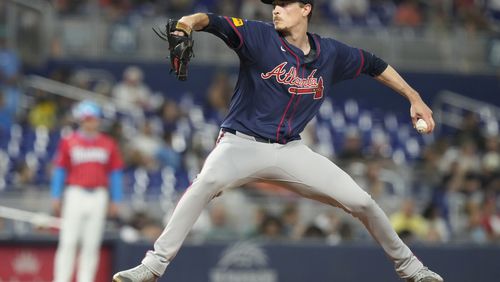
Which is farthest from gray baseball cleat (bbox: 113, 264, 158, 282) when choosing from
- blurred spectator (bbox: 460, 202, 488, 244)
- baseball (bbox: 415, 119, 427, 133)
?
blurred spectator (bbox: 460, 202, 488, 244)

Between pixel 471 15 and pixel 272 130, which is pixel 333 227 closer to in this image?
pixel 272 130

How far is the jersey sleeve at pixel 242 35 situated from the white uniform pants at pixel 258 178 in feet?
1.72

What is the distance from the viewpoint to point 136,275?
638 centimetres

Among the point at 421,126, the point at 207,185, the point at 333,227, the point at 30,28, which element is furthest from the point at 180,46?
the point at 30,28

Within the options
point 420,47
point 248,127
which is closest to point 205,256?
point 248,127

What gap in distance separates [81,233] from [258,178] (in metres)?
4.36

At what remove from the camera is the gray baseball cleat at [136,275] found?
6.34m

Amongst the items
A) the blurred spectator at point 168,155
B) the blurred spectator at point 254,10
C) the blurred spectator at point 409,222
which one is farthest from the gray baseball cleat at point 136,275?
the blurred spectator at point 254,10

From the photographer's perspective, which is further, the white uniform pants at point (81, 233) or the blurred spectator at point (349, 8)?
the blurred spectator at point (349, 8)

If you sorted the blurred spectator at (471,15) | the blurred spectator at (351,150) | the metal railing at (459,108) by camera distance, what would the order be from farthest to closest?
the blurred spectator at (471,15)
the metal railing at (459,108)
the blurred spectator at (351,150)

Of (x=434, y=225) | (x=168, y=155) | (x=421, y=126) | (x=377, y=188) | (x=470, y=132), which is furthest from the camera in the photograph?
(x=470, y=132)

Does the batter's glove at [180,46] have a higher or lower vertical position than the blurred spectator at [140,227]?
higher

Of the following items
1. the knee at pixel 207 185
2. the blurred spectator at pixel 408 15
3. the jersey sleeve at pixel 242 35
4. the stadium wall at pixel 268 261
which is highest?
the blurred spectator at pixel 408 15

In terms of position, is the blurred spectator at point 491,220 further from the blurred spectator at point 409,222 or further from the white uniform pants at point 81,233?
the white uniform pants at point 81,233
